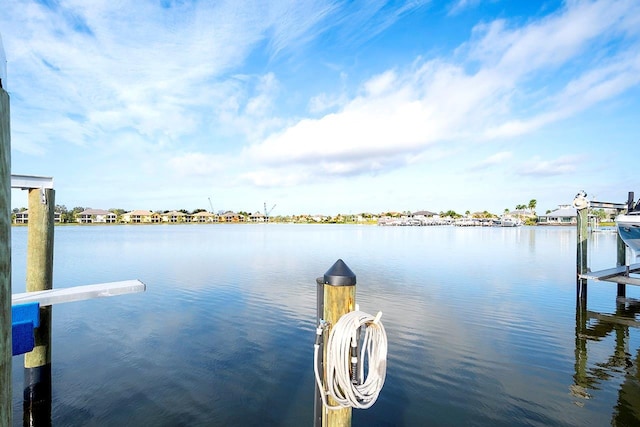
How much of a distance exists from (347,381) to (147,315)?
32.4ft

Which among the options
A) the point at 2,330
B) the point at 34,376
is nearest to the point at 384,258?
the point at 34,376

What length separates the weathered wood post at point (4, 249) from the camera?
4.34ft

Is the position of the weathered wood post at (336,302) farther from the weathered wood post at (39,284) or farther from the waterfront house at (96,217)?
the waterfront house at (96,217)

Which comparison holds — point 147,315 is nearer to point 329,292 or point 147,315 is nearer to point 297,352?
point 297,352

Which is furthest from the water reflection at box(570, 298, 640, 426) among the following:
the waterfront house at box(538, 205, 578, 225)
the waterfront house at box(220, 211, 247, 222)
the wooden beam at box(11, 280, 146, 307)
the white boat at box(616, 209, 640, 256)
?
the waterfront house at box(220, 211, 247, 222)

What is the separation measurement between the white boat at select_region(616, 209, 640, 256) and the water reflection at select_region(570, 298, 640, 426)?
192cm

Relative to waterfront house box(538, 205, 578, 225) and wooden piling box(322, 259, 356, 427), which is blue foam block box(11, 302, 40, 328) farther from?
waterfront house box(538, 205, 578, 225)

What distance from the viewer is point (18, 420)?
5.33 metres

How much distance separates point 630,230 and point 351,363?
44.2 feet

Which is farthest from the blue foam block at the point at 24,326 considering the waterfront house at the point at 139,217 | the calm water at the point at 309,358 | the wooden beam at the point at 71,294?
the waterfront house at the point at 139,217

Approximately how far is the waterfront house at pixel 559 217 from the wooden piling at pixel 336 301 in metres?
138

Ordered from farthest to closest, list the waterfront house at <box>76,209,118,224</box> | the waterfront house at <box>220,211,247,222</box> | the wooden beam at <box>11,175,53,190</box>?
the waterfront house at <box>220,211,247,222</box> < the waterfront house at <box>76,209,118,224</box> < the wooden beam at <box>11,175,53,190</box>

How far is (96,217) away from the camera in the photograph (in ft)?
450

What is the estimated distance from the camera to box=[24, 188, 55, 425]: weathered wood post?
17.4ft
